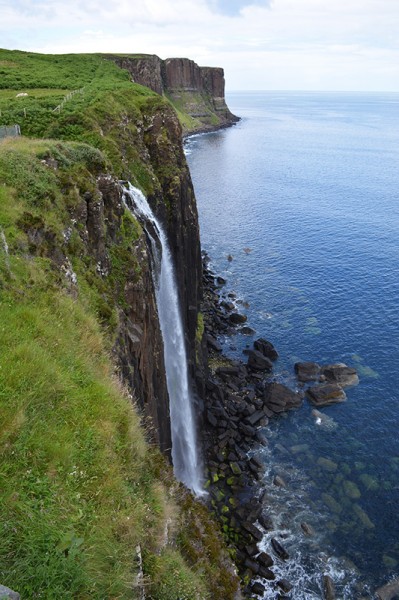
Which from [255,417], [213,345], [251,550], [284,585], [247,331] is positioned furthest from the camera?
[247,331]

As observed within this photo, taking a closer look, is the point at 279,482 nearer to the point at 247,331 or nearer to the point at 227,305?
the point at 247,331

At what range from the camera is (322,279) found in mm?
71750

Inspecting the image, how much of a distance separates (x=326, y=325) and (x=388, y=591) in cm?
3468

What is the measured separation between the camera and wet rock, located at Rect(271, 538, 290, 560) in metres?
31.2

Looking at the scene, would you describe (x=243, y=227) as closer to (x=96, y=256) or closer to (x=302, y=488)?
(x=302, y=488)

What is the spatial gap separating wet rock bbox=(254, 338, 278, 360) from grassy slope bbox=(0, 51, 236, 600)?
32454 millimetres

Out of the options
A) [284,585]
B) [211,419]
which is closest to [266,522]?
[284,585]

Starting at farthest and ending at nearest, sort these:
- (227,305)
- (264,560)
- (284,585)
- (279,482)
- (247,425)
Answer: (227,305) < (247,425) < (279,482) < (264,560) < (284,585)

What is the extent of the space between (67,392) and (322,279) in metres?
64.0

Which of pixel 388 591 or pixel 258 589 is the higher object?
pixel 258 589

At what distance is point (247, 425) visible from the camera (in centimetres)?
4281

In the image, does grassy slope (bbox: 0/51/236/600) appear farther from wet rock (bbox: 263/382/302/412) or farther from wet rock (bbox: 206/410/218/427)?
wet rock (bbox: 263/382/302/412)

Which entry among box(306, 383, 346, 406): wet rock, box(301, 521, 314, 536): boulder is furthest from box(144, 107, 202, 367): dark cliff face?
box(301, 521, 314, 536): boulder

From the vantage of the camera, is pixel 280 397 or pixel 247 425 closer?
Answer: pixel 247 425
